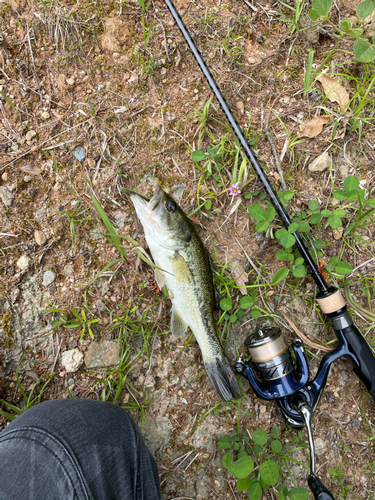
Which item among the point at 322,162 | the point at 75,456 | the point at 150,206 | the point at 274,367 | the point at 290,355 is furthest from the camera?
the point at 322,162

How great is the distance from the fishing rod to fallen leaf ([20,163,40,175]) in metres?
1.53

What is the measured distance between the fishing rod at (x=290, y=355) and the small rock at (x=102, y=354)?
0.96 meters

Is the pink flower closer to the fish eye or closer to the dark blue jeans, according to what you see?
the fish eye

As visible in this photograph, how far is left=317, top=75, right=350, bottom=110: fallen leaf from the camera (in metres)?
2.59

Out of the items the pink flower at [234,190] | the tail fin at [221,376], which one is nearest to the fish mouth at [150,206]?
the pink flower at [234,190]

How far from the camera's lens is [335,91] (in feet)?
8.51

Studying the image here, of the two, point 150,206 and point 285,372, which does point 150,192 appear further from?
point 285,372

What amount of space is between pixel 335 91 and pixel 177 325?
92.0 inches

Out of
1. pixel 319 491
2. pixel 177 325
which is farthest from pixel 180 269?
pixel 319 491

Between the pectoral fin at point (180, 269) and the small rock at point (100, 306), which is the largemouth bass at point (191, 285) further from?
the small rock at point (100, 306)

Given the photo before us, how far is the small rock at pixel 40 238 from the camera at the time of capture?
8.13 ft

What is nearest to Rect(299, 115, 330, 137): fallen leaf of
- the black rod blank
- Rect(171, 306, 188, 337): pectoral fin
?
the black rod blank

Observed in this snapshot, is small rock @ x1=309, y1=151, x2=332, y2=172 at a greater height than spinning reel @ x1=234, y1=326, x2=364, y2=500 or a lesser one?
greater

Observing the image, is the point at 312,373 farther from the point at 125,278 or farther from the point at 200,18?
the point at 200,18
